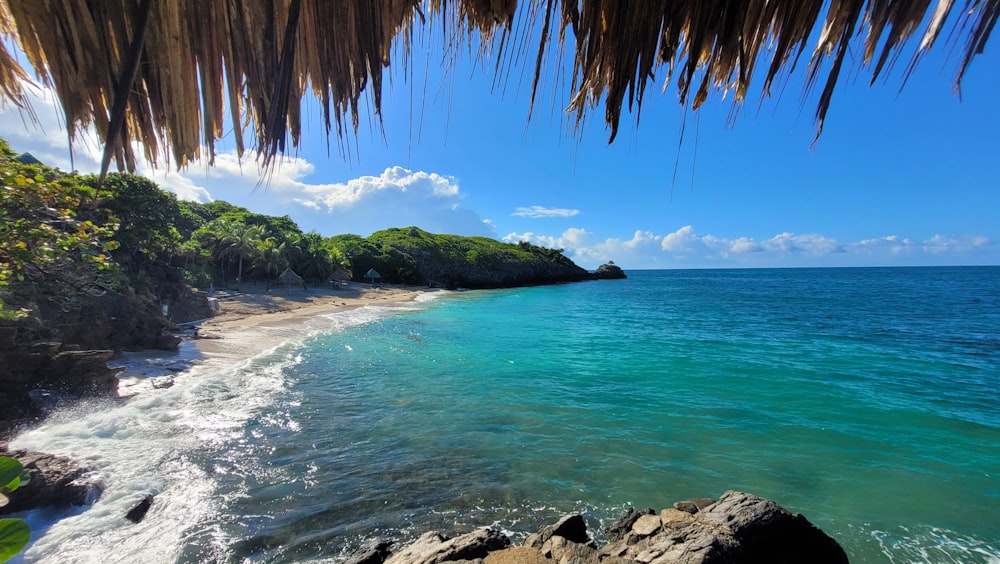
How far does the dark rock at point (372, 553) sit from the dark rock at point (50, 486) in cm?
376

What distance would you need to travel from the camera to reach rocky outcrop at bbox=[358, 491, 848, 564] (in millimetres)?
3580

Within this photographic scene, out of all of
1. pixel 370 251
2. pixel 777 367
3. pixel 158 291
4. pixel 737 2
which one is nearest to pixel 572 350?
pixel 777 367

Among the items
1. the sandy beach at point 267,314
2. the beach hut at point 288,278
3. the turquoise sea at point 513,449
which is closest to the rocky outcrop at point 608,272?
the sandy beach at point 267,314

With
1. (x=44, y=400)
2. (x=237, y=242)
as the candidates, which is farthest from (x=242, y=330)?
(x=237, y=242)

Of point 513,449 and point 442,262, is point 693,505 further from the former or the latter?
point 442,262

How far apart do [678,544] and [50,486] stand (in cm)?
729

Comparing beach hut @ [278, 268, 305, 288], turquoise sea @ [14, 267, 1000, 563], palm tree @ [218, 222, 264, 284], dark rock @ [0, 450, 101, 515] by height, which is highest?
palm tree @ [218, 222, 264, 284]

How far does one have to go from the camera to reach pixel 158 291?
16.9 metres

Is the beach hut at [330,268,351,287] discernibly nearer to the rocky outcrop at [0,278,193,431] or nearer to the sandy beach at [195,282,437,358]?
the sandy beach at [195,282,437,358]

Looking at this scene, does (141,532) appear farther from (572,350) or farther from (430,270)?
(430,270)

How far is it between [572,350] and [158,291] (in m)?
17.9

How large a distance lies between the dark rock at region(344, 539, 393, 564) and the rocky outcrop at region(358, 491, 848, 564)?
0.01m

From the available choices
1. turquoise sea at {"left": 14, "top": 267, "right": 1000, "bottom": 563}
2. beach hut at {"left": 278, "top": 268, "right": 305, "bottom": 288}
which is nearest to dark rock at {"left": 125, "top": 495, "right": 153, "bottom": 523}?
turquoise sea at {"left": 14, "top": 267, "right": 1000, "bottom": 563}

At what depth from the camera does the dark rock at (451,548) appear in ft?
12.1
